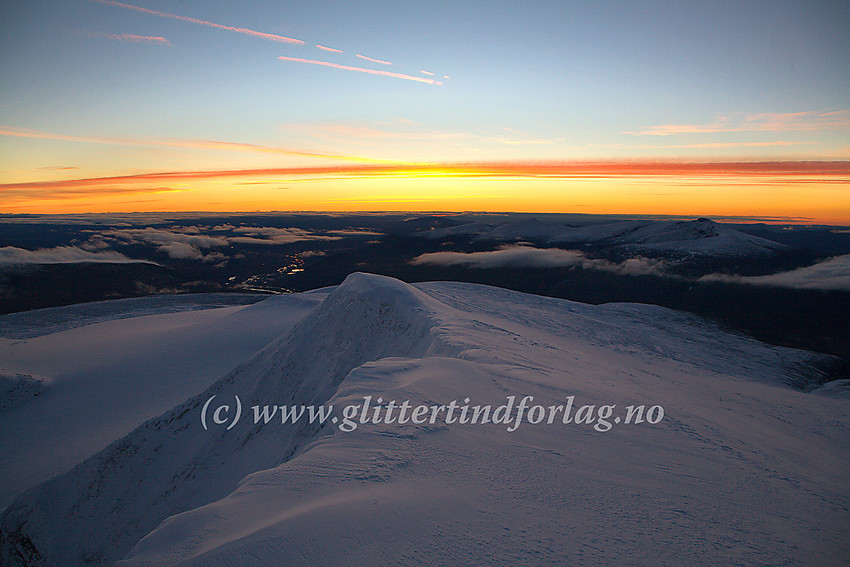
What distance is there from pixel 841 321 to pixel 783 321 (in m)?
16.3

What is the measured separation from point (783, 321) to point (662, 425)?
518 feet

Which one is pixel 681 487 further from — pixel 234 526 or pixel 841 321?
pixel 841 321

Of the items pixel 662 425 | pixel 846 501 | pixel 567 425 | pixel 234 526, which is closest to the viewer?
pixel 234 526

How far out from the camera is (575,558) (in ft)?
15.0

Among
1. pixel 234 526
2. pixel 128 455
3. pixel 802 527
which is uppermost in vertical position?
pixel 234 526

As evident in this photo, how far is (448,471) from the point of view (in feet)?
21.9

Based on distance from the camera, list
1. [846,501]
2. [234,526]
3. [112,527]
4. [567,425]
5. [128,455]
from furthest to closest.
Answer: [128,455] → [112,527] → [567,425] → [846,501] → [234,526]

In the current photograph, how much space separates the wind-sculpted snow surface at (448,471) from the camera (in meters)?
5.00

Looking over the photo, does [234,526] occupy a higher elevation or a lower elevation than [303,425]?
higher

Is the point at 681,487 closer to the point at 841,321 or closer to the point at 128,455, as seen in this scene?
the point at 128,455

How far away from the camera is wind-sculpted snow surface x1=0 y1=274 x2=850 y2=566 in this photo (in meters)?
5.00

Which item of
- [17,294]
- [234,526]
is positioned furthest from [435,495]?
[17,294]

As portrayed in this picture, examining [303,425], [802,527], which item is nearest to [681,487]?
[802,527]

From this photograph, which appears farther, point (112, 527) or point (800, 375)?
point (800, 375)
